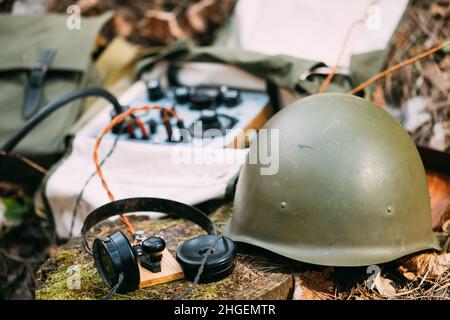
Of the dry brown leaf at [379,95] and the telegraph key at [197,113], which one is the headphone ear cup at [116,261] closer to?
the telegraph key at [197,113]

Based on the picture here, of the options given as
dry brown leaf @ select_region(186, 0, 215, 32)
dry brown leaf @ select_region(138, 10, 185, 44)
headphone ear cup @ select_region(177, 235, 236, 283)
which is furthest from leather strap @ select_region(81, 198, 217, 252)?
dry brown leaf @ select_region(186, 0, 215, 32)

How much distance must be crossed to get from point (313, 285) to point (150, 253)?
1.69ft

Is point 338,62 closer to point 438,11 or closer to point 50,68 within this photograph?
point 438,11

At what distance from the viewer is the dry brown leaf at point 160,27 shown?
143 inches

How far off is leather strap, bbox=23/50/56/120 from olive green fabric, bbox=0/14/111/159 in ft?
0.09

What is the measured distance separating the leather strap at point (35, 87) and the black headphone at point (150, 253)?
1180 millimetres

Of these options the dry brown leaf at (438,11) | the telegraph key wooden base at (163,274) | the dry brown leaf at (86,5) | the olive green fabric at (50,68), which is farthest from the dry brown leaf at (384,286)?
the dry brown leaf at (86,5)

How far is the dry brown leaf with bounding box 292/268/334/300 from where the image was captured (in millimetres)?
1704

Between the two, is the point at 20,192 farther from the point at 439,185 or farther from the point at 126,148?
the point at 439,185

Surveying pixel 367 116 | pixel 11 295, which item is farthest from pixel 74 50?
pixel 367 116

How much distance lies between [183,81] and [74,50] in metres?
0.61

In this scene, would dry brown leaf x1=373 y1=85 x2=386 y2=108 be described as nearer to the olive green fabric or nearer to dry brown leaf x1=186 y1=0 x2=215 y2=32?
dry brown leaf x1=186 y1=0 x2=215 y2=32

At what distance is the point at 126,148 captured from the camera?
7.78 ft

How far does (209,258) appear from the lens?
167 cm
